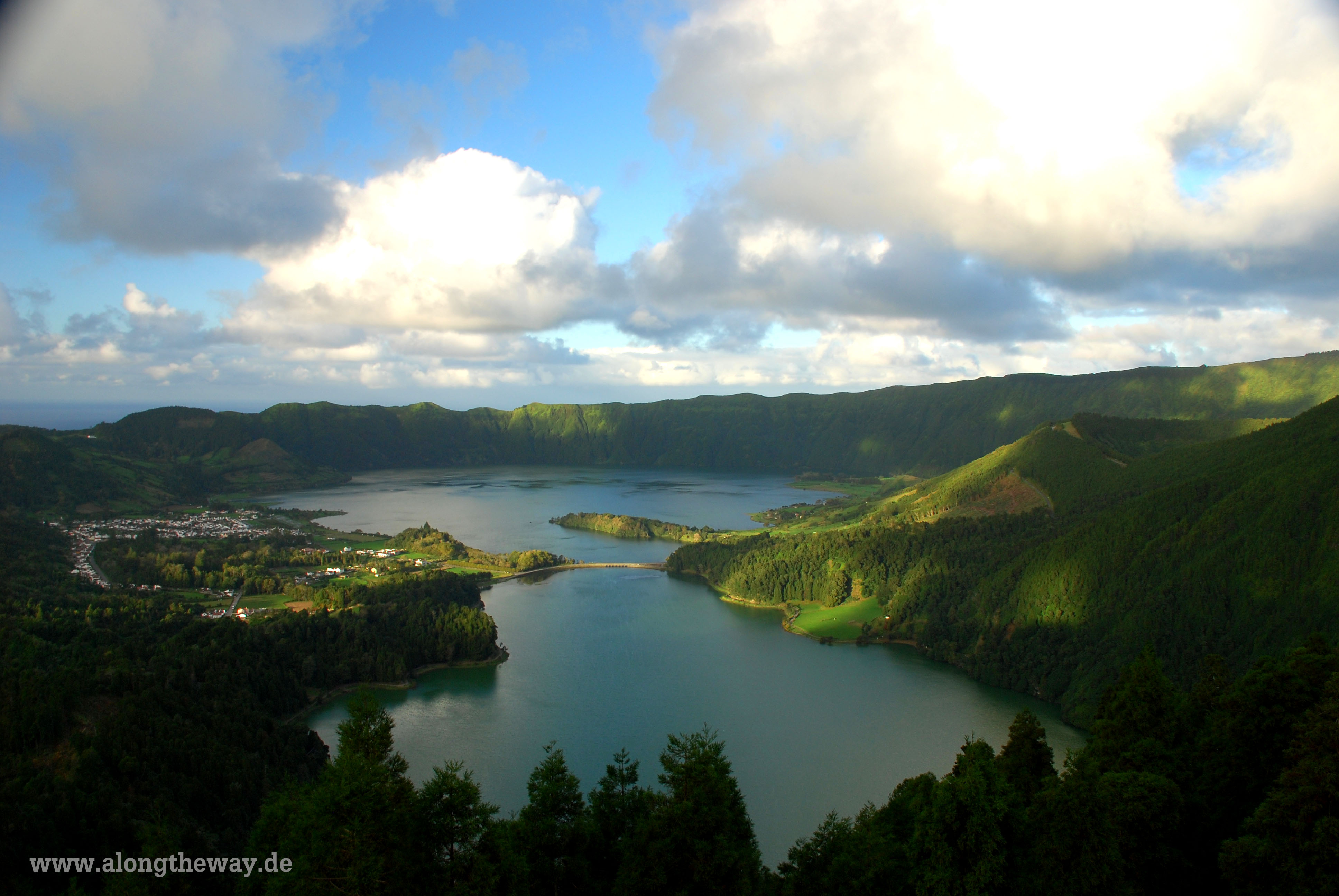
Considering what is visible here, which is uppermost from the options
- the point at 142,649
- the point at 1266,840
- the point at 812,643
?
the point at 1266,840

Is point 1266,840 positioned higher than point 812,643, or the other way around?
point 1266,840

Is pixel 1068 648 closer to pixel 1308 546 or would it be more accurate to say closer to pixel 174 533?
pixel 1308 546

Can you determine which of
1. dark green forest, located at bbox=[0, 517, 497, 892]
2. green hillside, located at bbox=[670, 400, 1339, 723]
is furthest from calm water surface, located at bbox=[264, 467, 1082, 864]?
green hillside, located at bbox=[670, 400, 1339, 723]

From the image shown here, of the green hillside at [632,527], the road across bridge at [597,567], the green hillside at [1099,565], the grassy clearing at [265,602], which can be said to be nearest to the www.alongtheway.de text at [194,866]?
the green hillside at [1099,565]

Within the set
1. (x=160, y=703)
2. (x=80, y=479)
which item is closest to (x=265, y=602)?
(x=160, y=703)

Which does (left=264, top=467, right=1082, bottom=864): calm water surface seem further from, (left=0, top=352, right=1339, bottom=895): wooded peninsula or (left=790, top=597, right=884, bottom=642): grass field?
(left=0, top=352, right=1339, bottom=895): wooded peninsula

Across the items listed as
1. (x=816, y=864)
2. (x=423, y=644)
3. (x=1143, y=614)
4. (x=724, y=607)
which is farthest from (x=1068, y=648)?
(x=423, y=644)

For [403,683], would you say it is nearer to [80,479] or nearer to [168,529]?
→ [168,529]
